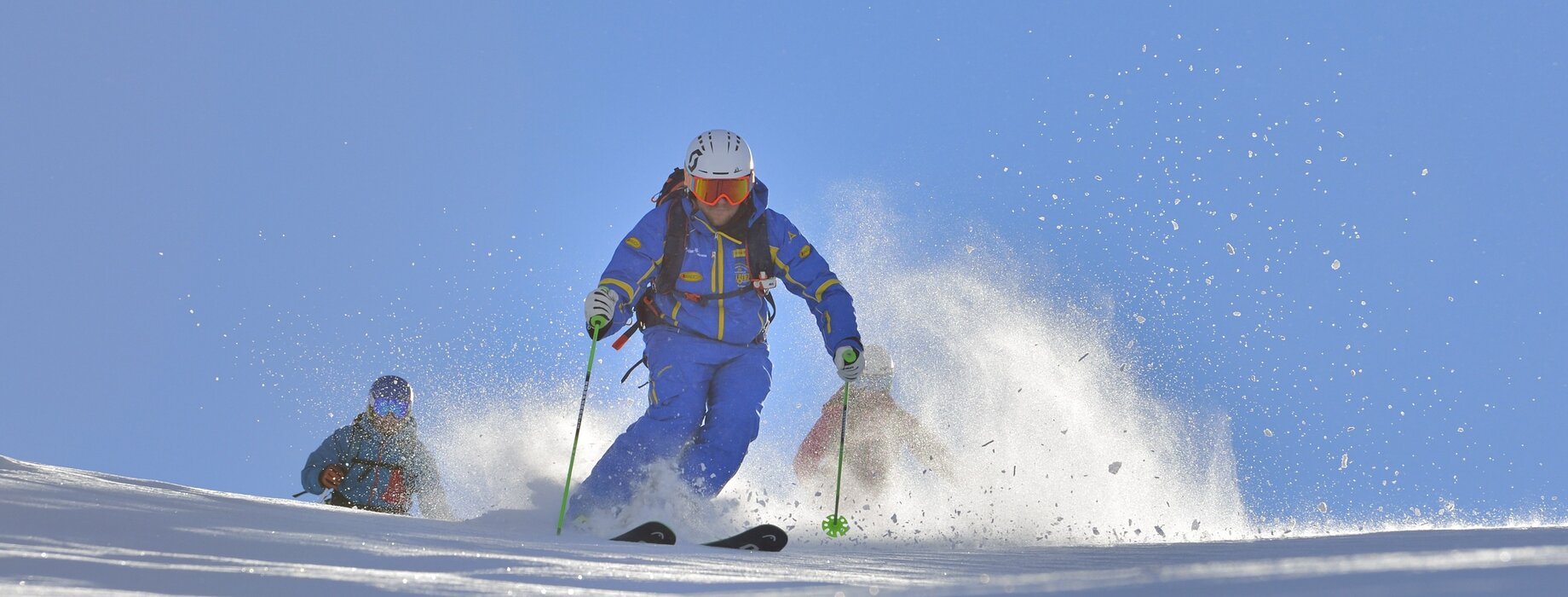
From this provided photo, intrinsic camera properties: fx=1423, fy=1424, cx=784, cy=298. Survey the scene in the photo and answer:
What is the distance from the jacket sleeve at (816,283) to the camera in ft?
26.4

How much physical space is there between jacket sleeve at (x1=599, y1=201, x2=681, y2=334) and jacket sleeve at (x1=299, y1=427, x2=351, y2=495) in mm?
3200

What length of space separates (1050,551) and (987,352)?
660cm

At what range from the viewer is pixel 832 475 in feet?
32.7

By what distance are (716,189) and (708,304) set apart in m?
0.62

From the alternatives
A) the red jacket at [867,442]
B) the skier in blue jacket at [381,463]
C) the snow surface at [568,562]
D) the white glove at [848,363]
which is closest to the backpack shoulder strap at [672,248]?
the white glove at [848,363]

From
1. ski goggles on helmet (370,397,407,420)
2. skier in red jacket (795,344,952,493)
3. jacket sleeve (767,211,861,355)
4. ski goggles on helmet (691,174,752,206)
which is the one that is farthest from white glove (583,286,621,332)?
ski goggles on helmet (370,397,407,420)

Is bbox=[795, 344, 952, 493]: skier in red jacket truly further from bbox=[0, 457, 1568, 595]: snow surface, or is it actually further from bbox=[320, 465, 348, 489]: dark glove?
bbox=[0, 457, 1568, 595]: snow surface

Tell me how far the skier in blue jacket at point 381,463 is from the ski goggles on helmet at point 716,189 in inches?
132

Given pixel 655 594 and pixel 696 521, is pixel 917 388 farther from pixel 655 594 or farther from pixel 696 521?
pixel 655 594


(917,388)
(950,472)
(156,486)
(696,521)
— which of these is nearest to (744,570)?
(696,521)

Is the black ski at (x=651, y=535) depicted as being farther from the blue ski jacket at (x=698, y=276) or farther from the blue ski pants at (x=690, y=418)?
the blue ski jacket at (x=698, y=276)

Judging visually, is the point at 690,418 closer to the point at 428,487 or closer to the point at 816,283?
the point at 816,283

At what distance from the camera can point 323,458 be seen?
9992 millimetres

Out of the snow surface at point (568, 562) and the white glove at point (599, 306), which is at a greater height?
the white glove at point (599, 306)
